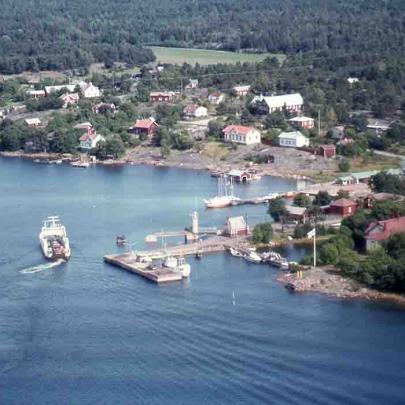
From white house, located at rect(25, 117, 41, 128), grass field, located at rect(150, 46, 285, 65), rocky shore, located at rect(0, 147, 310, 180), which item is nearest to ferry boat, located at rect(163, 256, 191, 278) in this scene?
rocky shore, located at rect(0, 147, 310, 180)

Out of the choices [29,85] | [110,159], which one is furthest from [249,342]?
[29,85]

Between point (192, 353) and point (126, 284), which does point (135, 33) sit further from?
point (192, 353)

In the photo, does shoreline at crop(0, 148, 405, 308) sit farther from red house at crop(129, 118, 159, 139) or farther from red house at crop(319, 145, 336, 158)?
red house at crop(129, 118, 159, 139)

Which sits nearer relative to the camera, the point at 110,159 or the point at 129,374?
the point at 129,374

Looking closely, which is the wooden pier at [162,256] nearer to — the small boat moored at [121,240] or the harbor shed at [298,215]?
the small boat moored at [121,240]

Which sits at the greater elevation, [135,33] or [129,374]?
[135,33]

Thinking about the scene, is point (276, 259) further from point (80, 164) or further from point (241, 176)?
point (80, 164)
